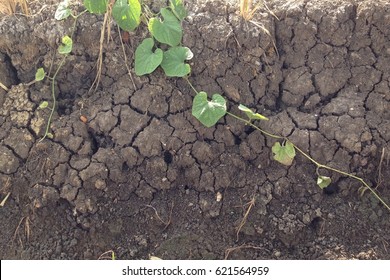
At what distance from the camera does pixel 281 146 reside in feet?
9.41

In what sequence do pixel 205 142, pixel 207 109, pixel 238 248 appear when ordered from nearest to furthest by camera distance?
1. pixel 238 248
2. pixel 207 109
3. pixel 205 142

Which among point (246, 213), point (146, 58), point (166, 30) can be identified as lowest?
point (246, 213)

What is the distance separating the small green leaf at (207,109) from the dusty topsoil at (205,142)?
0.14 m

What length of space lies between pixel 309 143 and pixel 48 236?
1.51 m

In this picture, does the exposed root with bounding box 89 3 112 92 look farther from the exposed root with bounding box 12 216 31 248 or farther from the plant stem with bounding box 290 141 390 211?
the plant stem with bounding box 290 141 390 211

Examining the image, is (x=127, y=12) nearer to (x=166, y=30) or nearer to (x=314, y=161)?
(x=166, y=30)

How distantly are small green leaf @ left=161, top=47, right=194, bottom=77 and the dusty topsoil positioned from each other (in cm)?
10

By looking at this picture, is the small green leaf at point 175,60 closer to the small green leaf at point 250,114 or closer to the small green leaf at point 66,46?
the small green leaf at point 250,114

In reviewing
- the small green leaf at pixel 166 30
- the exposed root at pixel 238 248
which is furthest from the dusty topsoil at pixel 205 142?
the small green leaf at pixel 166 30

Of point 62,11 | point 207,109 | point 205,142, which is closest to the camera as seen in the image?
point 207,109

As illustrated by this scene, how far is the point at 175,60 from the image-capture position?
2.94 m

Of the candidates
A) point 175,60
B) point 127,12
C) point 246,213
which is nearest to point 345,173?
point 246,213

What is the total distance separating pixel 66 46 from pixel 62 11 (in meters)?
0.21

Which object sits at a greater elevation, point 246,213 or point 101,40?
point 101,40
